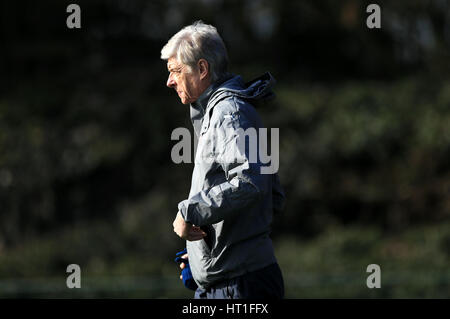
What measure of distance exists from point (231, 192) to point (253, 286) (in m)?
0.45

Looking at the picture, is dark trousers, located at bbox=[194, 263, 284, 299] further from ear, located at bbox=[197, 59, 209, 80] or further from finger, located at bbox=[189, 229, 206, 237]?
ear, located at bbox=[197, 59, 209, 80]

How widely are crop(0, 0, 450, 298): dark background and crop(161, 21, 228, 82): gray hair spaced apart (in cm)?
614

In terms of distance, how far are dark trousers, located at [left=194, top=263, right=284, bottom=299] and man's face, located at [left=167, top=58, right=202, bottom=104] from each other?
31.2 inches

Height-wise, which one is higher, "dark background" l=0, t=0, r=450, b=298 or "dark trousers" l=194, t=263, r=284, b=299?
"dark background" l=0, t=0, r=450, b=298

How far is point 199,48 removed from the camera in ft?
9.89

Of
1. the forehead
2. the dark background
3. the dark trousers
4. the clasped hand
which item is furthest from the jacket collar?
the dark background

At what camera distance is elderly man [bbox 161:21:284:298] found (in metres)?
2.77

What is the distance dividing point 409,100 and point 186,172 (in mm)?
3677

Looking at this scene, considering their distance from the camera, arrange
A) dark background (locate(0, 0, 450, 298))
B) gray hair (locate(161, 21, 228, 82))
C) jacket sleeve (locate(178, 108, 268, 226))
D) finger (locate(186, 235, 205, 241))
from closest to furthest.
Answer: jacket sleeve (locate(178, 108, 268, 226)) < finger (locate(186, 235, 205, 241)) < gray hair (locate(161, 21, 228, 82)) < dark background (locate(0, 0, 450, 298))

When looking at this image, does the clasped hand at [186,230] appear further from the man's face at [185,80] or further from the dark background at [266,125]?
the dark background at [266,125]

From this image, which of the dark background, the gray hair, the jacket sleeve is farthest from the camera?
the dark background

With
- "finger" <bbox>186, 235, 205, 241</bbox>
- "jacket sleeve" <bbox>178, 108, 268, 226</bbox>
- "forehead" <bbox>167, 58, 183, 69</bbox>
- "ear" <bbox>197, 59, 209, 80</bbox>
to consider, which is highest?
"forehead" <bbox>167, 58, 183, 69</bbox>

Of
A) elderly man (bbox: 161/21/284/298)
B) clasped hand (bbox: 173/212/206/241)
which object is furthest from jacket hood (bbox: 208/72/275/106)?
clasped hand (bbox: 173/212/206/241)

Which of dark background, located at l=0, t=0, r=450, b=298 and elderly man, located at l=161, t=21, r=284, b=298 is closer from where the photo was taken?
elderly man, located at l=161, t=21, r=284, b=298
